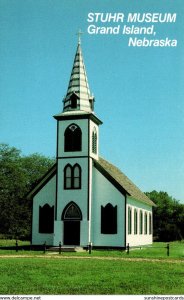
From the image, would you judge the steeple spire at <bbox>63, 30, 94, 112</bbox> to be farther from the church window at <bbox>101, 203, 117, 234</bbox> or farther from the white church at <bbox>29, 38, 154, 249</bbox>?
the church window at <bbox>101, 203, 117, 234</bbox>

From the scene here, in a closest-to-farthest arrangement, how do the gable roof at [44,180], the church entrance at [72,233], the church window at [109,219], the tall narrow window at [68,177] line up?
the church window at [109,219]
the church entrance at [72,233]
the tall narrow window at [68,177]
the gable roof at [44,180]

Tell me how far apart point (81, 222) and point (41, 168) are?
3621cm

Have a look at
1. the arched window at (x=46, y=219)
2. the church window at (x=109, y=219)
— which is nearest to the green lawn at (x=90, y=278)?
the church window at (x=109, y=219)

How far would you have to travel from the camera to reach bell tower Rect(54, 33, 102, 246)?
Answer: 39.2 metres

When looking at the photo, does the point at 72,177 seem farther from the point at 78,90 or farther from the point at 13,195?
the point at 13,195

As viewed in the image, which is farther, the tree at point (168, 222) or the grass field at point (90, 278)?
the tree at point (168, 222)

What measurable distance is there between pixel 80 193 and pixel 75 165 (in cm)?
232

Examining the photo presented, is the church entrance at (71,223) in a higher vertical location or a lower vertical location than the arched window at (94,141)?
lower

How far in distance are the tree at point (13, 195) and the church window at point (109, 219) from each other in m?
28.1

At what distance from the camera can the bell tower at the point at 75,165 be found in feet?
129

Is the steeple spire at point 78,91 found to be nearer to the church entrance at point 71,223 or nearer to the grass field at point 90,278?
the church entrance at point 71,223

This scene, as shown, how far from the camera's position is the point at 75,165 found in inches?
1572

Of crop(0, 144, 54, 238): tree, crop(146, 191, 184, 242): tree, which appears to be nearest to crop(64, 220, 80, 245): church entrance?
crop(146, 191, 184, 242): tree

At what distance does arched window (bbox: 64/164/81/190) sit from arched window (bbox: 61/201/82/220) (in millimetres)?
1381
